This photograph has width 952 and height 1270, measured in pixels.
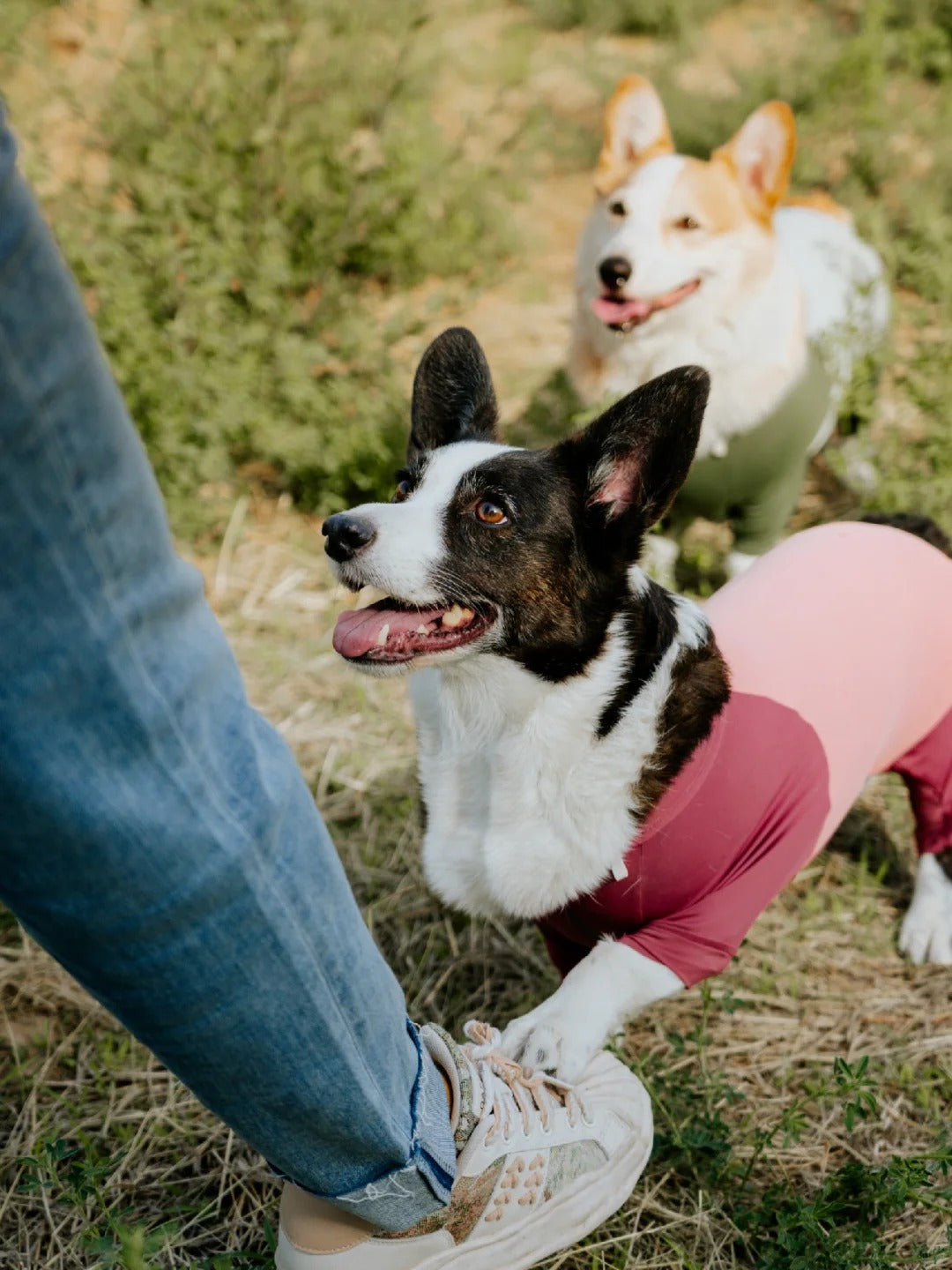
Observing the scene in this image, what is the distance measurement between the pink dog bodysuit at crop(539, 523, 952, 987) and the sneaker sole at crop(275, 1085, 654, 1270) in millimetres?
288

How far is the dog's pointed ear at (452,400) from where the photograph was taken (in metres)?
2.09

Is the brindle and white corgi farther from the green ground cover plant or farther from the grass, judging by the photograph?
the green ground cover plant

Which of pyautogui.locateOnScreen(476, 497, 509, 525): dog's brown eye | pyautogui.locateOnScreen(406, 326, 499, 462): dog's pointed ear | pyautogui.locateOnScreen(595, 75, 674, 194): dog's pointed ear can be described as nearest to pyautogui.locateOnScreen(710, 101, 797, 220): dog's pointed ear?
pyautogui.locateOnScreen(595, 75, 674, 194): dog's pointed ear

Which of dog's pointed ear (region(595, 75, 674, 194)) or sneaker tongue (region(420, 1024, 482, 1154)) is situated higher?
dog's pointed ear (region(595, 75, 674, 194))

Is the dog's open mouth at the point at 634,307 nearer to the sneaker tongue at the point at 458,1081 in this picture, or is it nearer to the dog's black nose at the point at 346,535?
the dog's black nose at the point at 346,535

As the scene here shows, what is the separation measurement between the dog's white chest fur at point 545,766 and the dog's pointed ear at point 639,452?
21cm

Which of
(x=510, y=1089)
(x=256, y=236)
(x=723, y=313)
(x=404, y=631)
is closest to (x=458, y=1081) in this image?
(x=510, y=1089)

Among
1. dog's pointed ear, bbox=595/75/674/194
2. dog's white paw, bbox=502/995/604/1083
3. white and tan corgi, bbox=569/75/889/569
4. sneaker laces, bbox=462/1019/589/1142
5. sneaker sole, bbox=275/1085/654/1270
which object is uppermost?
dog's pointed ear, bbox=595/75/674/194

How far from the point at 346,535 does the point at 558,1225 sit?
1072mm

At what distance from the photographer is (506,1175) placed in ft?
4.95

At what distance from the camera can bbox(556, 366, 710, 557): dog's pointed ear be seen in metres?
→ 1.72

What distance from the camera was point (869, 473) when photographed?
380 centimetres

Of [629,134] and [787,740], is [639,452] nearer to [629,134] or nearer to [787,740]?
[787,740]

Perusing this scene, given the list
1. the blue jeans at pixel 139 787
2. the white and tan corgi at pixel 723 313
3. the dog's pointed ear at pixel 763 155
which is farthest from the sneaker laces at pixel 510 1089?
the dog's pointed ear at pixel 763 155
